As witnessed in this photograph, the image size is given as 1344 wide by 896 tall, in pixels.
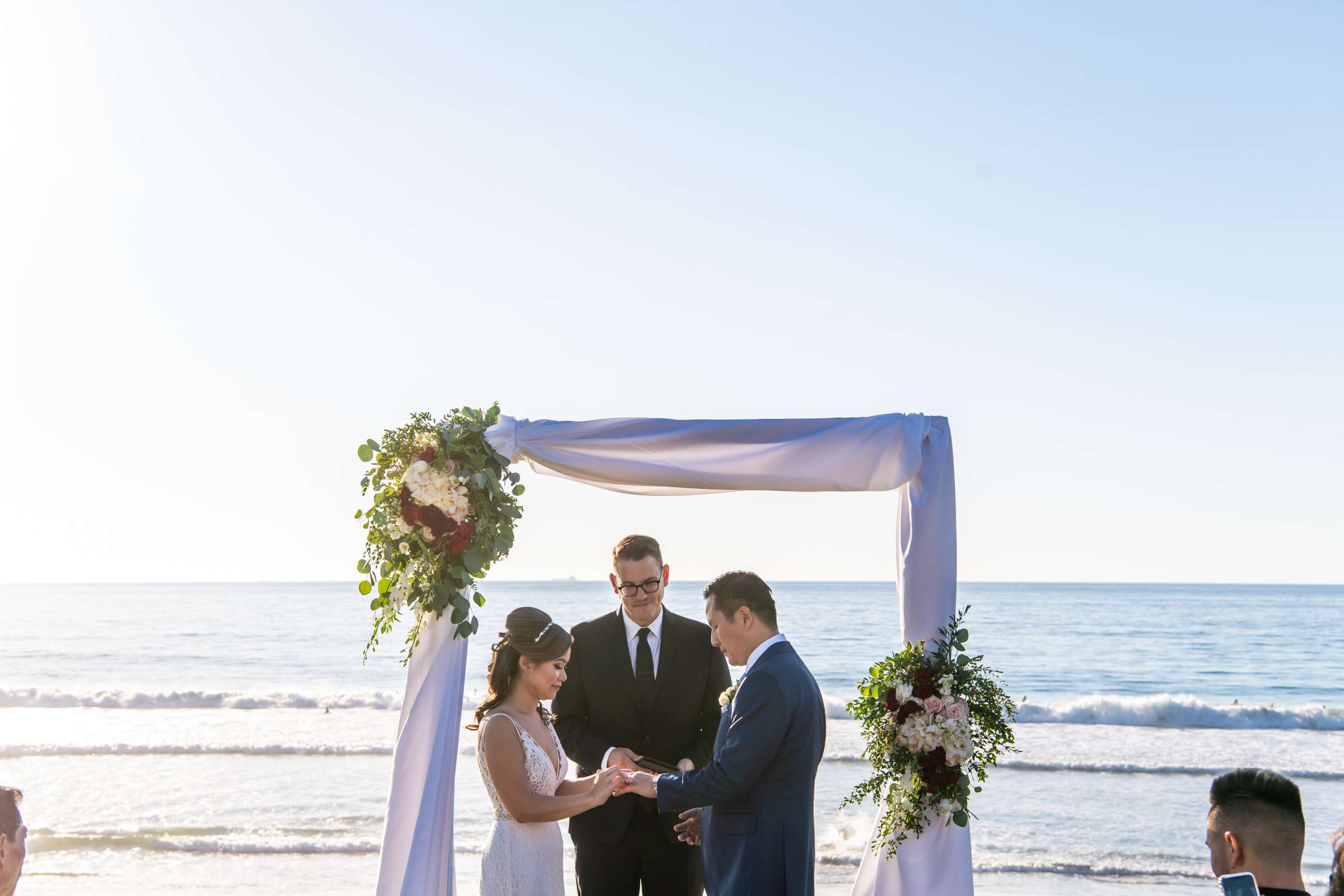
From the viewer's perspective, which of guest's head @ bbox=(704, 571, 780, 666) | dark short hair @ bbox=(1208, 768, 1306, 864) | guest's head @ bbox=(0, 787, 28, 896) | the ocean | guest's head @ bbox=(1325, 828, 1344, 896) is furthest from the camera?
the ocean

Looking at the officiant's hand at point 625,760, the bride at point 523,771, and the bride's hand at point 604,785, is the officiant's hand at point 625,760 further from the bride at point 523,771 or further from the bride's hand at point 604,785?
the bride at point 523,771

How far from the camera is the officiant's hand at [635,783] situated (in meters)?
4.05

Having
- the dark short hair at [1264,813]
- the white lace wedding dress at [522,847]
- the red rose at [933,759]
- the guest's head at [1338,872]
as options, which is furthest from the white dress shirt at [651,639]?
the guest's head at [1338,872]

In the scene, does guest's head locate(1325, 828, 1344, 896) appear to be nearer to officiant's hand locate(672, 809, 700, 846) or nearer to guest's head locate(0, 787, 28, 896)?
officiant's hand locate(672, 809, 700, 846)

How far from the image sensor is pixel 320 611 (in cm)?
4094

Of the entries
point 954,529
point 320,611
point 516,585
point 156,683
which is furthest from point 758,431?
point 516,585

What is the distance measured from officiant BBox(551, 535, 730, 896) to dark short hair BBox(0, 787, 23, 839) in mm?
2233

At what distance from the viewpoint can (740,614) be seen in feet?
12.7

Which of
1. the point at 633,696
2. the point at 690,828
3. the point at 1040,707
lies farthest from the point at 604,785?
the point at 1040,707

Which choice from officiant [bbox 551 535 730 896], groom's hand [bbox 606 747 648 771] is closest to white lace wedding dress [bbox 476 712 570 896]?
groom's hand [bbox 606 747 648 771]

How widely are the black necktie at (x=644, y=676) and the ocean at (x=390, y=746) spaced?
372 centimetres

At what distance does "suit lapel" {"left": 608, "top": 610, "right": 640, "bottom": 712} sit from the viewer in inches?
188

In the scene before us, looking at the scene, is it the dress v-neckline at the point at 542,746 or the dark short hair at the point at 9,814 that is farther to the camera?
the dress v-neckline at the point at 542,746

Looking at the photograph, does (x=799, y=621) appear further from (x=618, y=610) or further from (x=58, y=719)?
(x=618, y=610)
